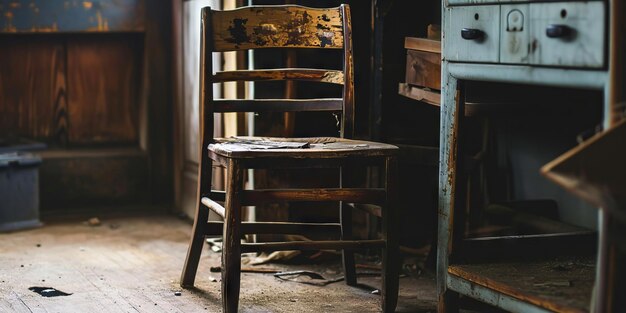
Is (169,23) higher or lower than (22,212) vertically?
higher

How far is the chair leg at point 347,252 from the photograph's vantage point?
10.0 ft

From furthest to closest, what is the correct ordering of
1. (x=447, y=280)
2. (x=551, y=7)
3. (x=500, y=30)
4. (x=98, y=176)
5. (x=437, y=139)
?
(x=98, y=176) → (x=437, y=139) → (x=447, y=280) → (x=500, y=30) → (x=551, y=7)

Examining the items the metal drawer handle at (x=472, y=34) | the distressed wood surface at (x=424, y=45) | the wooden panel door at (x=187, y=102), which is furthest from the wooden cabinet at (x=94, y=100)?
the metal drawer handle at (x=472, y=34)

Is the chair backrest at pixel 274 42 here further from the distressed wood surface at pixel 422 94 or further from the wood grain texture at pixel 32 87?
the wood grain texture at pixel 32 87

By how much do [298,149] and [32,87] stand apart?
2397mm

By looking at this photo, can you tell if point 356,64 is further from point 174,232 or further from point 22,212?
point 22,212

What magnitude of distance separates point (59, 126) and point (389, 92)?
6.30 feet

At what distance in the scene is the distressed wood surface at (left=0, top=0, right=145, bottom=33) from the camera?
4.28 meters

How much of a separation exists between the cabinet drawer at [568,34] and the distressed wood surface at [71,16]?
2.77m

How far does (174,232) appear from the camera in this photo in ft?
13.3

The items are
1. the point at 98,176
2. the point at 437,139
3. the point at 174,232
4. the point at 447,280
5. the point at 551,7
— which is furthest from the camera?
the point at 98,176

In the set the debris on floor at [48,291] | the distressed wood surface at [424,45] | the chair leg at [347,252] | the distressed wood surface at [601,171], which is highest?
the distressed wood surface at [424,45]

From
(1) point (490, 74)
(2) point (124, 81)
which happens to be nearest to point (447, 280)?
(1) point (490, 74)

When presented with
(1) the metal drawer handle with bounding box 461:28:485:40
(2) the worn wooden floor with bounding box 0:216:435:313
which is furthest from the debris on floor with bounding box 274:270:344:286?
(1) the metal drawer handle with bounding box 461:28:485:40
